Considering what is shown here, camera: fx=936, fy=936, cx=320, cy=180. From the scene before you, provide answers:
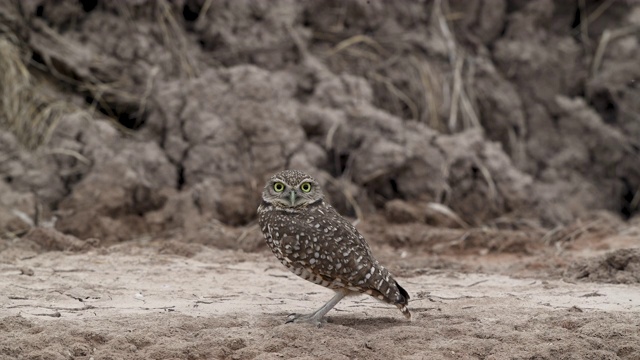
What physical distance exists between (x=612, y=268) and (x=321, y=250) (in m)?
2.91

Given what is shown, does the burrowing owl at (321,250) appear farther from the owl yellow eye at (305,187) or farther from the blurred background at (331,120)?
the blurred background at (331,120)

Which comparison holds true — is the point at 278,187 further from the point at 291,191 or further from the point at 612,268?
the point at 612,268

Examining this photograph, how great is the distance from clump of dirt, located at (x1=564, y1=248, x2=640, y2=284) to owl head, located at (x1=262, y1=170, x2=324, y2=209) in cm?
262

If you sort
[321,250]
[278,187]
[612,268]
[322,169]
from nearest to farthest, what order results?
[321,250], [278,187], [612,268], [322,169]

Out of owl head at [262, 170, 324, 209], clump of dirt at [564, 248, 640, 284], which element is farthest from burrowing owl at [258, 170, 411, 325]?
clump of dirt at [564, 248, 640, 284]

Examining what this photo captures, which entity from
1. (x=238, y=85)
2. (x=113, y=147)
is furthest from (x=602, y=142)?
(x=113, y=147)

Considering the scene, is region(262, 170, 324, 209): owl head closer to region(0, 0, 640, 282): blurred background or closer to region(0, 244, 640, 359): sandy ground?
region(0, 244, 640, 359): sandy ground

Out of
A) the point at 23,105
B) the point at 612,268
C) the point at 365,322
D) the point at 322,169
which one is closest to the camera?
the point at 365,322

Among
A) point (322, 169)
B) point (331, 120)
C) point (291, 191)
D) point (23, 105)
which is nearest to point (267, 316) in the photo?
point (291, 191)

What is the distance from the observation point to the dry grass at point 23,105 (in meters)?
9.53

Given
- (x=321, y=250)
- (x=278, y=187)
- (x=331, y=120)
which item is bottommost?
(x=321, y=250)

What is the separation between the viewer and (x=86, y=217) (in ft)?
29.7

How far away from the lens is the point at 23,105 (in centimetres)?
973

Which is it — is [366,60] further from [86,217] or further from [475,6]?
[86,217]
